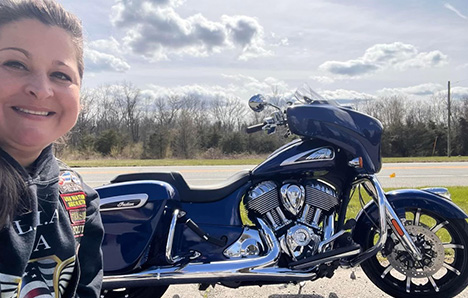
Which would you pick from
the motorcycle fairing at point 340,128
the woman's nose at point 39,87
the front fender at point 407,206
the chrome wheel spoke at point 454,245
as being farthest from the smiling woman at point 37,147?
the chrome wheel spoke at point 454,245

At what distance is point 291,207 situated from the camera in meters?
2.93

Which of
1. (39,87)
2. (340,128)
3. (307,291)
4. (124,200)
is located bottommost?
(307,291)

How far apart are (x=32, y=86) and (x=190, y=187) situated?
6.42 feet

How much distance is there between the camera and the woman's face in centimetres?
100

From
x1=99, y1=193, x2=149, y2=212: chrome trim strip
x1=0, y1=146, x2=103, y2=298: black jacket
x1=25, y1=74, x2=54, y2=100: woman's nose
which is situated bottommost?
x1=99, y1=193, x2=149, y2=212: chrome trim strip

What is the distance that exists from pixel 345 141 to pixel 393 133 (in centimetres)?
2905

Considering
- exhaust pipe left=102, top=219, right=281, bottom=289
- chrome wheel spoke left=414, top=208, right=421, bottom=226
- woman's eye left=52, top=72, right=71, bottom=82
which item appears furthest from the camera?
chrome wheel spoke left=414, top=208, right=421, bottom=226

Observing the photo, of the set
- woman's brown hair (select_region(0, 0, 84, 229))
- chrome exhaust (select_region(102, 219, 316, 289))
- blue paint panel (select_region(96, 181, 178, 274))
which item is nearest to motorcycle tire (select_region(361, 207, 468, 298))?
chrome exhaust (select_region(102, 219, 316, 289))

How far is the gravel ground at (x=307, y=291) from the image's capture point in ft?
10.3

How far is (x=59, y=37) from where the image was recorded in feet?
3.57

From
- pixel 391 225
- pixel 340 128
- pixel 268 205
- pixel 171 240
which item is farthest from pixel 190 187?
pixel 391 225

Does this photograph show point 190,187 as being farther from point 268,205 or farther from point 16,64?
point 16,64

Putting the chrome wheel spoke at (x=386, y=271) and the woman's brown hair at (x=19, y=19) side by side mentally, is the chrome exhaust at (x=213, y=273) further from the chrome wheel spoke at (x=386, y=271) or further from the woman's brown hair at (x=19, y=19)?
the woman's brown hair at (x=19, y=19)

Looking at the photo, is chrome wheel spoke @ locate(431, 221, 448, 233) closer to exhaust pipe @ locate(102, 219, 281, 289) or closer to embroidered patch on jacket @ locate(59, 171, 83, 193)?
exhaust pipe @ locate(102, 219, 281, 289)
